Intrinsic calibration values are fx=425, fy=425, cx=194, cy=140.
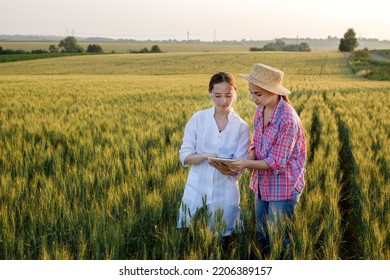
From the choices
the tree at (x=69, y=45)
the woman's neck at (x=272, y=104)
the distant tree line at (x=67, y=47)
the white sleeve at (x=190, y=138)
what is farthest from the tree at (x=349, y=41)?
the white sleeve at (x=190, y=138)

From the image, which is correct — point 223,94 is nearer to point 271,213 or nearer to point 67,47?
point 271,213

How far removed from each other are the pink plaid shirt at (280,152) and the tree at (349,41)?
78970 mm

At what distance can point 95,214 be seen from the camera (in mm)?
2697

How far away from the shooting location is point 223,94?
8.48 ft

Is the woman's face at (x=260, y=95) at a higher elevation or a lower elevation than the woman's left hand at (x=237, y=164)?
higher

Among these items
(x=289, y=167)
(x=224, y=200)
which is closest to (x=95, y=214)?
(x=224, y=200)

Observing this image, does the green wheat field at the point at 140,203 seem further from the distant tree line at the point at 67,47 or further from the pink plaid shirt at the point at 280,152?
the distant tree line at the point at 67,47

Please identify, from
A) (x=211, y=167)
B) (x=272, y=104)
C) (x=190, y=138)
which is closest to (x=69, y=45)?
(x=190, y=138)

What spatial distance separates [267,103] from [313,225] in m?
0.90

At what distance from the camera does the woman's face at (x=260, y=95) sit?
2.56 meters

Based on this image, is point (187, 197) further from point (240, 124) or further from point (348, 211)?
point (348, 211)

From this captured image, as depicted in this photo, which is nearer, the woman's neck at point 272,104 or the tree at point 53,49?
the woman's neck at point 272,104

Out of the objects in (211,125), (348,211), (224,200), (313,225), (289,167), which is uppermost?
(211,125)

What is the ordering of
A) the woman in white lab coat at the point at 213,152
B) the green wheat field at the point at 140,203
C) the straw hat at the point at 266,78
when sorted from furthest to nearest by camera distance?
1. the woman in white lab coat at the point at 213,152
2. the straw hat at the point at 266,78
3. the green wheat field at the point at 140,203
